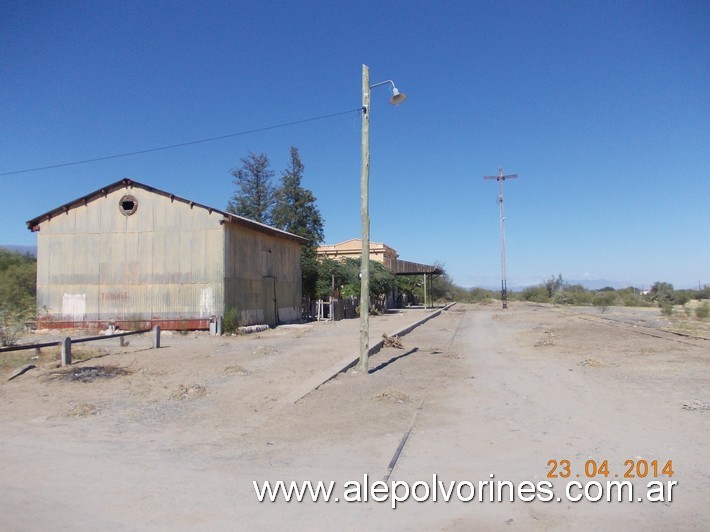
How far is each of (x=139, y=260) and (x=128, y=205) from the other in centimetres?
241

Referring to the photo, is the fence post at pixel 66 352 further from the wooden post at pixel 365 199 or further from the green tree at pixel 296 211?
the green tree at pixel 296 211

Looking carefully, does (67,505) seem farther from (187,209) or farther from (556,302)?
(556,302)

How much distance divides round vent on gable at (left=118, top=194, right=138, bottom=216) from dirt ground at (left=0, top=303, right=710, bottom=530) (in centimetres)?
1175

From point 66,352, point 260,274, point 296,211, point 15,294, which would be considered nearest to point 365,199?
point 66,352

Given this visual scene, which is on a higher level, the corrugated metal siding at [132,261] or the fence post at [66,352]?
the corrugated metal siding at [132,261]

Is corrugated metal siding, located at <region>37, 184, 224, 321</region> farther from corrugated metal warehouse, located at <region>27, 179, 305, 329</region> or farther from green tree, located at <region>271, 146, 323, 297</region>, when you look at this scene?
green tree, located at <region>271, 146, 323, 297</region>

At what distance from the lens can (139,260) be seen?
2392 cm

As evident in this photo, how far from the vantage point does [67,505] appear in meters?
4.95

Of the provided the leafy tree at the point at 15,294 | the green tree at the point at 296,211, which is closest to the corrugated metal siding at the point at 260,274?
the leafy tree at the point at 15,294

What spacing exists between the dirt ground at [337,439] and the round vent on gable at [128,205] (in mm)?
11750

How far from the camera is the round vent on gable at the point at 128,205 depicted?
79.0 feet

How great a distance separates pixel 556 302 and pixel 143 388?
72.1 m

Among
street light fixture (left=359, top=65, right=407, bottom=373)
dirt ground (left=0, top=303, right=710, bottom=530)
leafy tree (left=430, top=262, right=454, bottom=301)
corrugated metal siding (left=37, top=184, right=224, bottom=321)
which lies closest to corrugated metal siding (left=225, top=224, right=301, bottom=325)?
corrugated metal siding (left=37, top=184, right=224, bottom=321)

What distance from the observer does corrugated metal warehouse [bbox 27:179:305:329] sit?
76.2ft
